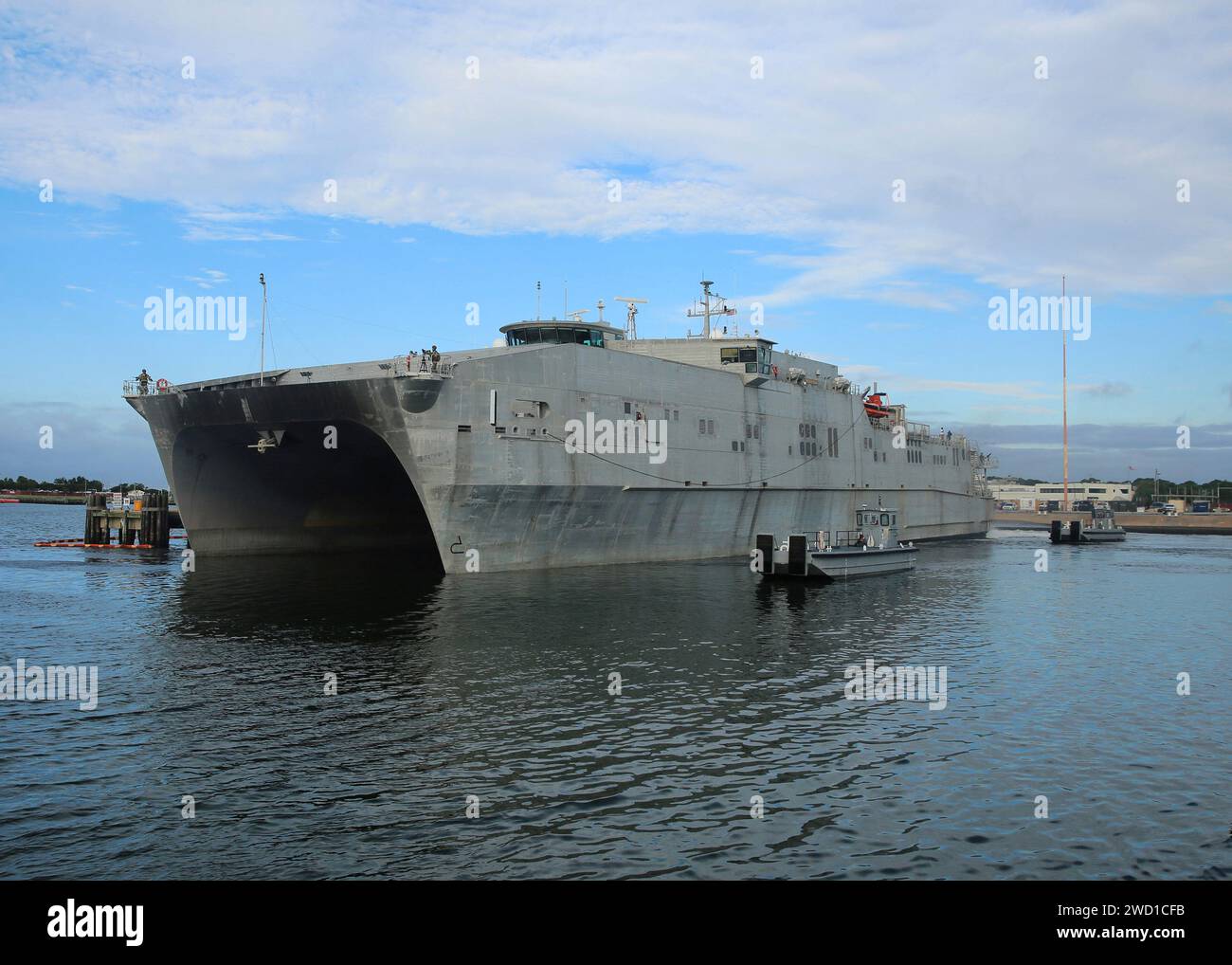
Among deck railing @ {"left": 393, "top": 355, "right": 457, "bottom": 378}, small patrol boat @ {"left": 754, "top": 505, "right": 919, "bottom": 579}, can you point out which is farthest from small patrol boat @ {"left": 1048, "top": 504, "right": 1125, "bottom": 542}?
deck railing @ {"left": 393, "top": 355, "right": 457, "bottom": 378}

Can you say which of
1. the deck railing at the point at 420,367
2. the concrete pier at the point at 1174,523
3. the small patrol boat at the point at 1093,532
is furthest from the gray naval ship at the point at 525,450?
the concrete pier at the point at 1174,523

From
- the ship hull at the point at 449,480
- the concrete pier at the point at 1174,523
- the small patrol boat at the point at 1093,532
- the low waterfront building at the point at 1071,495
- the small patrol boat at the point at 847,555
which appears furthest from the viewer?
the low waterfront building at the point at 1071,495

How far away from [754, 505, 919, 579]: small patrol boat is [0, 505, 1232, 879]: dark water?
30.7ft

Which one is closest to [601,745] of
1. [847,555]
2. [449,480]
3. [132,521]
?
[449,480]

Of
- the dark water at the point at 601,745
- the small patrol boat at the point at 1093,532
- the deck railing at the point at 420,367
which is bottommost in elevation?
the dark water at the point at 601,745

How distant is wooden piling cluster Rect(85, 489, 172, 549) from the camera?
5550 cm

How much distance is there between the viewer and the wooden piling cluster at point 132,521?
55.5 metres

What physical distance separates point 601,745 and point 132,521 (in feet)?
174

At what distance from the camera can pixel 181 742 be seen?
1402cm

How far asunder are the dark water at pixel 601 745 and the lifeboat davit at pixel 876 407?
3373cm

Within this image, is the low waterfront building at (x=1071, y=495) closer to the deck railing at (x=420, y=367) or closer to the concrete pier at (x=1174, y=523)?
the concrete pier at (x=1174, y=523)
